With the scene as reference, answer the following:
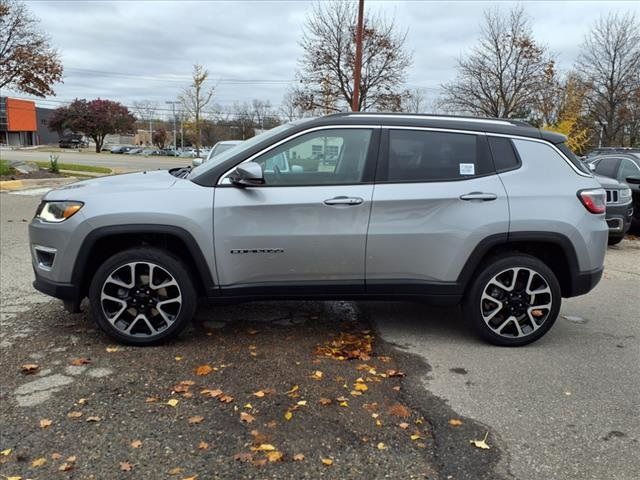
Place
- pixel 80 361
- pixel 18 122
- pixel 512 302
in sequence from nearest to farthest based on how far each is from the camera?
1. pixel 80 361
2. pixel 512 302
3. pixel 18 122

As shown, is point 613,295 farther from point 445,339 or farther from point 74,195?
point 74,195

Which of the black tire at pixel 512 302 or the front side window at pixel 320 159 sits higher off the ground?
the front side window at pixel 320 159

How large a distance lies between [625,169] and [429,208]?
8.24 meters

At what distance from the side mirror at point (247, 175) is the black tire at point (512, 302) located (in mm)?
1881

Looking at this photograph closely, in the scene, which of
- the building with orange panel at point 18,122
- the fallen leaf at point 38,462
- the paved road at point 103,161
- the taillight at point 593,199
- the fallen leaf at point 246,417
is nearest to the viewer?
the fallen leaf at point 38,462

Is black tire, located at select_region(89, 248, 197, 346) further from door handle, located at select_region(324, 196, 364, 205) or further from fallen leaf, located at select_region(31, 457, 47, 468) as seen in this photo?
fallen leaf, located at select_region(31, 457, 47, 468)

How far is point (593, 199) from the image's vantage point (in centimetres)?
457

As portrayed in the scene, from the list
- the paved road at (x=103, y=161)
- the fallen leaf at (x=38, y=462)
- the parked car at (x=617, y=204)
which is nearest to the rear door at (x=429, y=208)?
the fallen leaf at (x=38, y=462)

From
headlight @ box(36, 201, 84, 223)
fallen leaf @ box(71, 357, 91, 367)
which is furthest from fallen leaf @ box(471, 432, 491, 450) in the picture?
headlight @ box(36, 201, 84, 223)

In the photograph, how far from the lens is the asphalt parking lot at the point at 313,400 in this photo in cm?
297

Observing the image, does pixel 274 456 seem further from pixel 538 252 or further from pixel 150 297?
pixel 538 252

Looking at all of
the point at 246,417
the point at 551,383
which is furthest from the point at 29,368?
the point at 551,383

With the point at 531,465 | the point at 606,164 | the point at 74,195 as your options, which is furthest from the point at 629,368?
the point at 606,164

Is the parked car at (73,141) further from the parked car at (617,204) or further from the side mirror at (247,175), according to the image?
the side mirror at (247,175)
